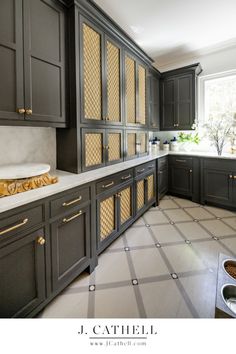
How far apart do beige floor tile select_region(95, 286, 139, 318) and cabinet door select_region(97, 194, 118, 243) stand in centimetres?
48

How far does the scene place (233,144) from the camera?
3518mm

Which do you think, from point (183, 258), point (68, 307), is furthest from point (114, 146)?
point (68, 307)

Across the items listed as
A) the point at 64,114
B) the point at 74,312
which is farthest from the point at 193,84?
the point at 74,312

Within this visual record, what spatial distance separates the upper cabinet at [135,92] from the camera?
2.69 meters

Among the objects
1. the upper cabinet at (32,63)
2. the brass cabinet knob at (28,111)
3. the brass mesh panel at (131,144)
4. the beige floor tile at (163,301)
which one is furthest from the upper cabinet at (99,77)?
the beige floor tile at (163,301)

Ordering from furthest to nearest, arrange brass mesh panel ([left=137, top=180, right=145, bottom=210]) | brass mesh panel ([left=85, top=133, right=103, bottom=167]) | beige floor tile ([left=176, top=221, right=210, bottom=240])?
brass mesh panel ([left=137, top=180, right=145, bottom=210]) → beige floor tile ([left=176, top=221, right=210, bottom=240]) → brass mesh panel ([left=85, top=133, right=103, bottom=167])

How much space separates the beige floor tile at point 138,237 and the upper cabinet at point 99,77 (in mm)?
1418

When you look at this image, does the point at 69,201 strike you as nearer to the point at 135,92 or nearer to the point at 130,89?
the point at 130,89

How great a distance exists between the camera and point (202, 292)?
5.14 ft

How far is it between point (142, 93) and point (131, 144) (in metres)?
0.92

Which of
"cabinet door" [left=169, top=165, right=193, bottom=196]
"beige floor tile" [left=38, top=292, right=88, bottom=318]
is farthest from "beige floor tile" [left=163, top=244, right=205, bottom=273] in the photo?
"cabinet door" [left=169, top=165, right=193, bottom=196]

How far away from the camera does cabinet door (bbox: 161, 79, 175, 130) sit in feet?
13.0

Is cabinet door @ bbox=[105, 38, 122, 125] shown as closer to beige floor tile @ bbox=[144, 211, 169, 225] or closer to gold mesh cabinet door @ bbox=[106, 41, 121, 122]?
gold mesh cabinet door @ bbox=[106, 41, 121, 122]

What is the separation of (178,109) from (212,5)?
1.73 m
